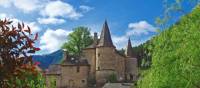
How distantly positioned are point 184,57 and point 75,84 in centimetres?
6974

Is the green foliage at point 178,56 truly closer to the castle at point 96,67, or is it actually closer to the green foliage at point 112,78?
the green foliage at point 112,78

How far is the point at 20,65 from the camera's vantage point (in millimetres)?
6180

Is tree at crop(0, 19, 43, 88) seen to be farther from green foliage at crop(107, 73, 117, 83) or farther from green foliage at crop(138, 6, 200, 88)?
green foliage at crop(107, 73, 117, 83)

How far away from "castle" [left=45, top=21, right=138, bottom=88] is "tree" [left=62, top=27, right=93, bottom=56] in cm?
539

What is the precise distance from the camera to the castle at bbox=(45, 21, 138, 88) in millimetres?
85125

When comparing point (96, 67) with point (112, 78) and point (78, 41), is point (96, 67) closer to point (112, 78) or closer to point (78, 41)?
point (112, 78)

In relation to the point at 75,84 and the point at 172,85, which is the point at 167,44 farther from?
the point at 75,84

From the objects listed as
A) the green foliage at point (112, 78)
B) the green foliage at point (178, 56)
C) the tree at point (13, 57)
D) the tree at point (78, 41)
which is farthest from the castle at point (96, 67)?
the tree at point (13, 57)

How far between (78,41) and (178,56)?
249 ft

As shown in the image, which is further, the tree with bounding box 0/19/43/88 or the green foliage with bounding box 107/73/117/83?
the green foliage with bounding box 107/73/117/83

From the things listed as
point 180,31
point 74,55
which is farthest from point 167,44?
Answer: point 74,55

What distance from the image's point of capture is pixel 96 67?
86250 mm

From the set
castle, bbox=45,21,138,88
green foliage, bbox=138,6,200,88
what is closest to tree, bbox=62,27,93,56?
castle, bbox=45,21,138,88

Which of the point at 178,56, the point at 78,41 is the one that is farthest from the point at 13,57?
the point at 78,41
